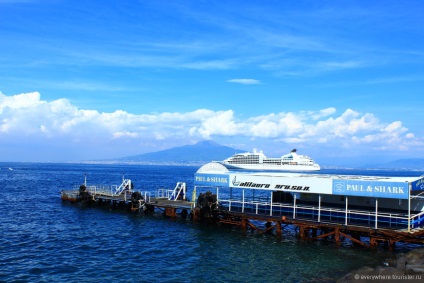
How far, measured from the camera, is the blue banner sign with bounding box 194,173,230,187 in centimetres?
4109

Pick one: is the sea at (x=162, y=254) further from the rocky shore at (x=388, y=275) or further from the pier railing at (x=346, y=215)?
the rocky shore at (x=388, y=275)

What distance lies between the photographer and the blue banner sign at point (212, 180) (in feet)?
135

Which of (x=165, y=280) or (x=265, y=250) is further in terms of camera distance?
(x=265, y=250)

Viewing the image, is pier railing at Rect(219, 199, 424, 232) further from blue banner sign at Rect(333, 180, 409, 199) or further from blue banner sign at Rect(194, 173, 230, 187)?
blue banner sign at Rect(194, 173, 230, 187)

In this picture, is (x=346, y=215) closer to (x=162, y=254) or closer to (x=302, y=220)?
(x=302, y=220)

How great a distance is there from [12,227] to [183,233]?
17504mm

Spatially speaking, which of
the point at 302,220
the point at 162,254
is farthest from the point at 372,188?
the point at 162,254

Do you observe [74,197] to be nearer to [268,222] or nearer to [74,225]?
[74,225]

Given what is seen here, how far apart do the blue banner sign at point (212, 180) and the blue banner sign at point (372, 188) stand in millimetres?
11633

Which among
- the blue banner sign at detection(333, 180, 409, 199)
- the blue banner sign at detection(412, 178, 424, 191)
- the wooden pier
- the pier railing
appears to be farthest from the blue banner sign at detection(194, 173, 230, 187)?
the blue banner sign at detection(412, 178, 424, 191)

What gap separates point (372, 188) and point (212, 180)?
658 inches

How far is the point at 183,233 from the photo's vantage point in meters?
38.6

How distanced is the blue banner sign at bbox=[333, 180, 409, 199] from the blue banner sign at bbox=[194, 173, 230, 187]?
458 inches

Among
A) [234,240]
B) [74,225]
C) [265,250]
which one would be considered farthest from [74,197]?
[265,250]
